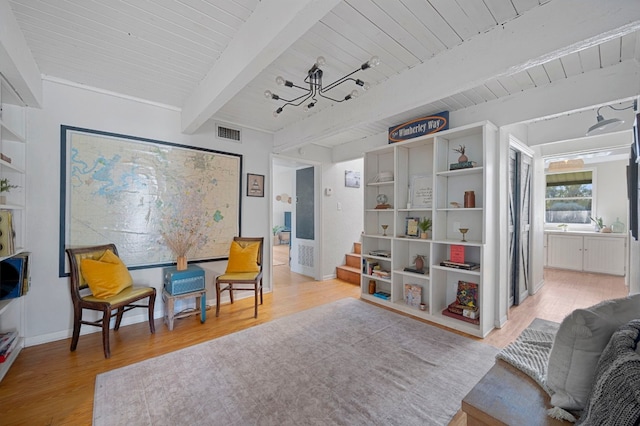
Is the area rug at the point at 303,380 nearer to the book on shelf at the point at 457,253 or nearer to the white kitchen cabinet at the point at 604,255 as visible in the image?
the book on shelf at the point at 457,253

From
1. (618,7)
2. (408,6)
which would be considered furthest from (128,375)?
(618,7)

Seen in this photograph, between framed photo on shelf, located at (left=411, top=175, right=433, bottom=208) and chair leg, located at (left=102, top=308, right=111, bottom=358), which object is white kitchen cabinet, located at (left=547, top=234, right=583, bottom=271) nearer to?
framed photo on shelf, located at (left=411, top=175, right=433, bottom=208)

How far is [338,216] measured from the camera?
16.9ft

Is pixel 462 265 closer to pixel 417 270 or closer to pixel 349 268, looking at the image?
pixel 417 270

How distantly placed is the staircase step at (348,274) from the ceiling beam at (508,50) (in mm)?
2893

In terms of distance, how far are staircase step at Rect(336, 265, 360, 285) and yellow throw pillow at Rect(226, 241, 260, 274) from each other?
2018 millimetres

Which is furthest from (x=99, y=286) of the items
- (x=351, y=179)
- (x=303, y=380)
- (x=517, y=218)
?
(x=517, y=218)

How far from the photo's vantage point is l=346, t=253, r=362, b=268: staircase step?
5.07 m

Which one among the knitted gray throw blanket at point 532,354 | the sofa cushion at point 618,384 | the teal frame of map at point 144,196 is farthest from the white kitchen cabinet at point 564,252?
the teal frame of map at point 144,196

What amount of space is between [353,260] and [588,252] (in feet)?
15.8

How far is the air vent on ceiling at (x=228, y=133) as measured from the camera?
357 centimetres

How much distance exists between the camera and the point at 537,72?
227 centimetres

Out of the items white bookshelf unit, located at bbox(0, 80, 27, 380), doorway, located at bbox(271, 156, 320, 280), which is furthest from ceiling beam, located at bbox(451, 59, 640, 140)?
white bookshelf unit, located at bbox(0, 80, 27, 380)

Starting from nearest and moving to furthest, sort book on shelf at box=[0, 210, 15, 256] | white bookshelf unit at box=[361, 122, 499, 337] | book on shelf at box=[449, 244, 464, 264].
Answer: book on shelf at box=[0, 210, 15, 256] → white bookshelf unit at box=[361, 122, 499, 337] → book on shelf at box=[449, 244, 464, 264]
